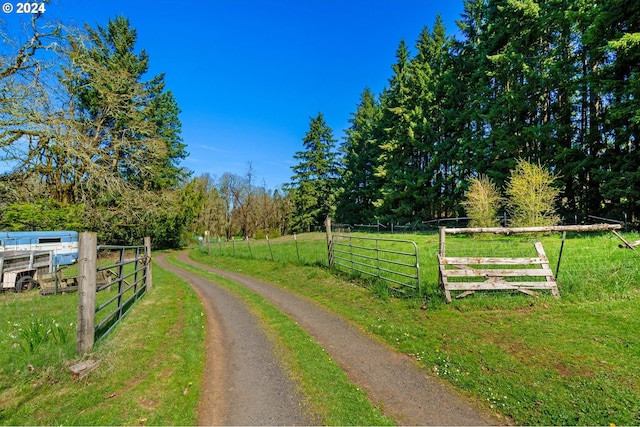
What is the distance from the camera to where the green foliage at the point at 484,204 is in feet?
66.3

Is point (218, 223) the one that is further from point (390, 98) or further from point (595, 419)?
point (595, 419)

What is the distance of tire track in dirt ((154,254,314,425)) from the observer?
11.2 ft

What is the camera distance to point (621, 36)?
14.1m

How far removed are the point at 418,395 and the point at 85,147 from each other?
1575 centimetres

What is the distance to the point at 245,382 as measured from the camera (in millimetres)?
4188

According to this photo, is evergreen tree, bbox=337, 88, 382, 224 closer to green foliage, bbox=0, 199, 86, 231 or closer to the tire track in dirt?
green foliage, bbox=0, 199, 86, 231

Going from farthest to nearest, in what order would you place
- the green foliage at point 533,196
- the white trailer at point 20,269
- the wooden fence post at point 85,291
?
the green foliage at point 533,196 → the white trailer at point 20,269 → the wooden fence post at point 85,291

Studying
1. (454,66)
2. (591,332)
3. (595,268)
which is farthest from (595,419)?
(454,66)

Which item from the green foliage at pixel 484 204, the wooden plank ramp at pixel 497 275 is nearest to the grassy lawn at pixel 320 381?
the wooden plank ramp at pixel 497 275

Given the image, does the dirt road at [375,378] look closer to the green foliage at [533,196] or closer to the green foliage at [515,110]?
the green foliage at [533,196]

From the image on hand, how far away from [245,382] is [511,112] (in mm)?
26589

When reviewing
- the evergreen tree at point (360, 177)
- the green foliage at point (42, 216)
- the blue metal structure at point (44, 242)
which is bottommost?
the blue metal structure at point (44, 242)

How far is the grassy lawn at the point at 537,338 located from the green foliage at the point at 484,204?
10927 millimetres

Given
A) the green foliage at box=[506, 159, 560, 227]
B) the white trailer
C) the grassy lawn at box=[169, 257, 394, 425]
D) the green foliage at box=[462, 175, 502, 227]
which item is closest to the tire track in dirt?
the grassy lawn at box=[169, 257, 394, 425]
